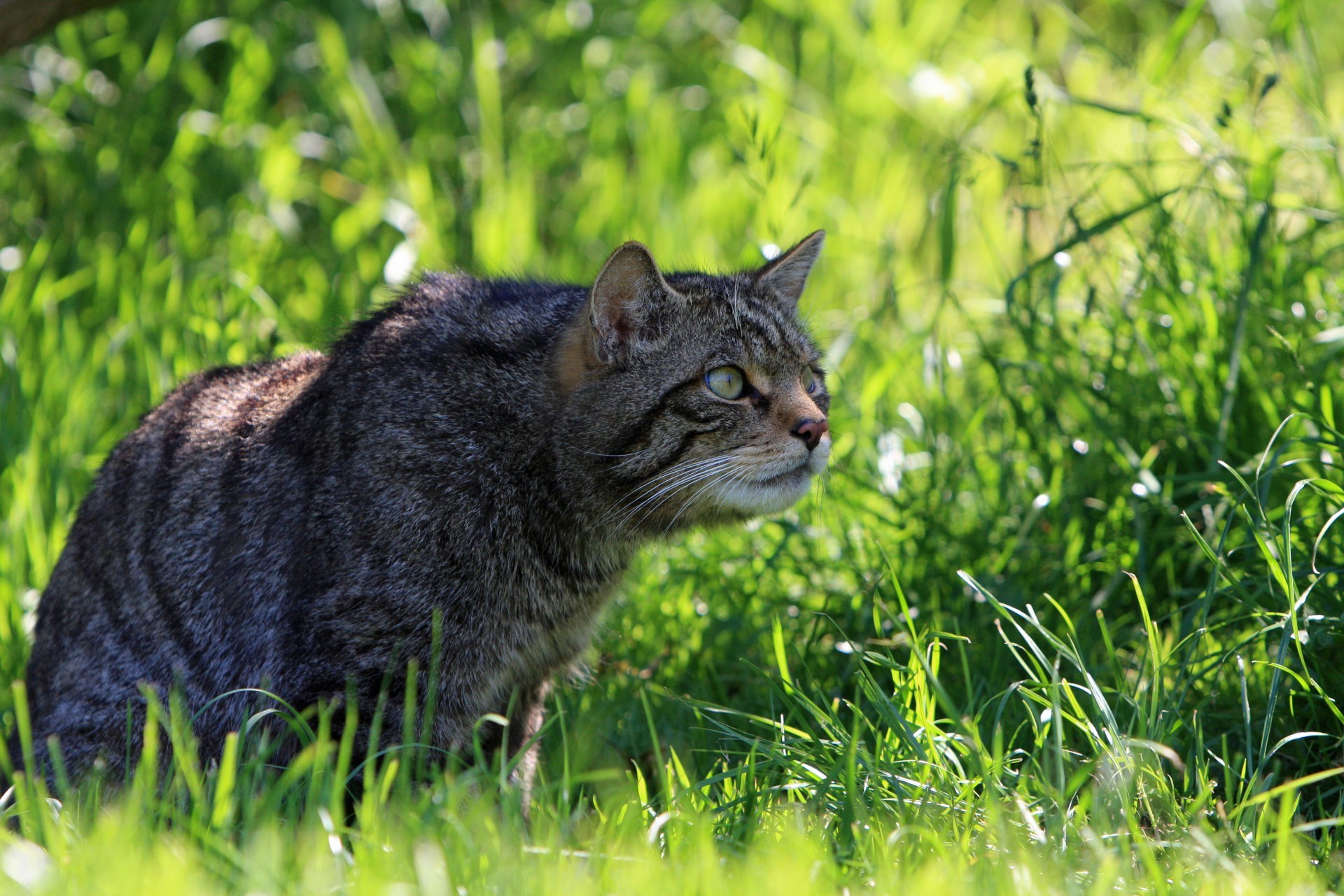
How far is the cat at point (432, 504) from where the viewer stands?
2.68 metres

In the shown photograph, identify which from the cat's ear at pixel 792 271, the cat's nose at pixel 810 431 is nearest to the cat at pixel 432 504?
the cat's nose at pixel 810 431

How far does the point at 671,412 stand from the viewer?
2838 mm

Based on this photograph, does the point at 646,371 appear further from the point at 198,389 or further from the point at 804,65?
the point at 804,65

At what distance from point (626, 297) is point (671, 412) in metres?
0.29

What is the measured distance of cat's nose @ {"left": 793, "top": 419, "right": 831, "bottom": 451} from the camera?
284 centimetres

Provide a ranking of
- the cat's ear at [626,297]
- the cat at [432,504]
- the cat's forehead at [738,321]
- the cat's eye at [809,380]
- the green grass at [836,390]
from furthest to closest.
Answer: the cat's eye at [809,380] < the cat's forehead at [738,321] < the cat's ear at [626,297] < the cat at [432,504] < the green grass at [836,390]

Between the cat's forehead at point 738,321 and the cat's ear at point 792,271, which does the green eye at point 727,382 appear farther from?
the cat's ear at point 792,271

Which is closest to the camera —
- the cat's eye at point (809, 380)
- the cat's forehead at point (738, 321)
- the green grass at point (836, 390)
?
the green grass at point (836, 390)

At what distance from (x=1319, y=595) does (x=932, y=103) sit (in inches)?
145

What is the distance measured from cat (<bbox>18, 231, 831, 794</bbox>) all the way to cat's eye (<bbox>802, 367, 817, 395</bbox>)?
61mm

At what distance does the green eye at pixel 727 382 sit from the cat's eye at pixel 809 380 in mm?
252

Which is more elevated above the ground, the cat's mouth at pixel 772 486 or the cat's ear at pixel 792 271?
the cat's ear at pixel 792 271

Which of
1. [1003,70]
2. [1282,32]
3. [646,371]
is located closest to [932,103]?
[1003,70]

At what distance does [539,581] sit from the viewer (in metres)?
2.85
